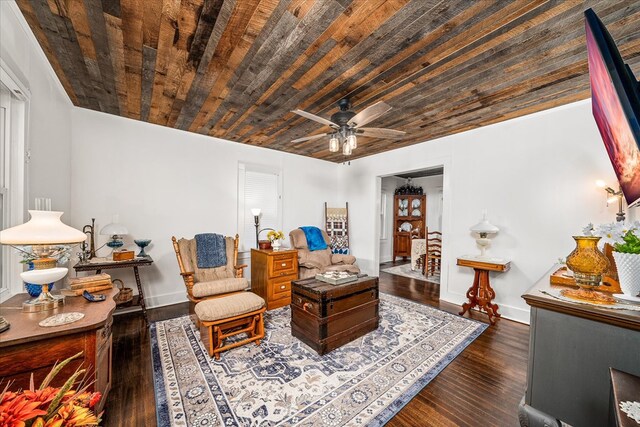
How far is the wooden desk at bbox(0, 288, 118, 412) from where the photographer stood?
117cm

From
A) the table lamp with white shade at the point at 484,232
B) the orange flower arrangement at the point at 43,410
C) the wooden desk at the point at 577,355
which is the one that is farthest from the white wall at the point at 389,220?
the orange flower arrangement at the point at 43,410

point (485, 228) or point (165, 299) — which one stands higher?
point (485, 228)

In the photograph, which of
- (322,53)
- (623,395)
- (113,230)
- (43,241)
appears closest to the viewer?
(623,395)

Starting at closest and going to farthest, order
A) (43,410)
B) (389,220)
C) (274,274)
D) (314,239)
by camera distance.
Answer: (43,410) → (274,274) → (314,239) → (389,220)

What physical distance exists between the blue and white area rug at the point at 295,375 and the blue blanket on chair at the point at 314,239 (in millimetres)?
1615

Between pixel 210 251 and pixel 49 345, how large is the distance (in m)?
2.16

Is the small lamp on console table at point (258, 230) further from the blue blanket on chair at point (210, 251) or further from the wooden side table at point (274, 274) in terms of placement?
the blue blanket on chair at point (210, 251)

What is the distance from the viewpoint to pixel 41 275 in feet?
4.81

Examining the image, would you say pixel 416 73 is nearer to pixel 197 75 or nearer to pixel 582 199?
pixel 197 75

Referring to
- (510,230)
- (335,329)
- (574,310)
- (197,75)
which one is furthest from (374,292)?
(197,75)

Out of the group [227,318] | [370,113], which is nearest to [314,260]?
[227,318]

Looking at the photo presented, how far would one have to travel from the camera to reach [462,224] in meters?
3.77

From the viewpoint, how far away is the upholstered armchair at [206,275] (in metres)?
2.88

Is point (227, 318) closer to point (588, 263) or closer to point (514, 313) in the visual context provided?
point (588, 263)
